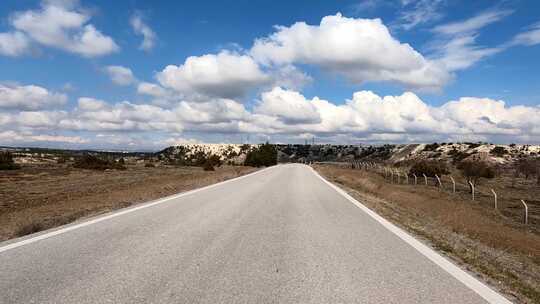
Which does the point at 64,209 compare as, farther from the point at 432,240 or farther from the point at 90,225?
the point at 432,240

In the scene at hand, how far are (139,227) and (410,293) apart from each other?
5845 millimetres

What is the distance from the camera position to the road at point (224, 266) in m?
4.57

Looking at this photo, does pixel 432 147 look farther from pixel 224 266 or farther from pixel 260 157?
pixel 224 266

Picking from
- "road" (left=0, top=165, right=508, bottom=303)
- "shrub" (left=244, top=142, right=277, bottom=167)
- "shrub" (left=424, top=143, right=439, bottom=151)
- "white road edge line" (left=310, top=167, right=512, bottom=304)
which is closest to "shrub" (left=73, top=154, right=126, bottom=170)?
"road" (left=0, top=165, right=508, bottom=303)

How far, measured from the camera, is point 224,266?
18.7 ft

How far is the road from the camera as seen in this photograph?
4570 mm

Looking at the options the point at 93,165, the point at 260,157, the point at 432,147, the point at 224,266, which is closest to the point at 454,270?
the point at 224,266

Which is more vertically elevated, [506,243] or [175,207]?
[175,207]

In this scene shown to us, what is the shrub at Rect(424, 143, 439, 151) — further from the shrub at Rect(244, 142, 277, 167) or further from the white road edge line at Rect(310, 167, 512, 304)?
the white road edge line at Rect(310, 167, 512, 304)

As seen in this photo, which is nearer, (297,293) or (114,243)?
(297,293)

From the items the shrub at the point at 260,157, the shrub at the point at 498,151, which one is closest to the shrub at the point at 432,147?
the shrub at the point at 498,151

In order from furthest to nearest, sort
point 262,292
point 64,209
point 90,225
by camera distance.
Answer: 1. point 64,209
2. point 90,225
3. point 262,292

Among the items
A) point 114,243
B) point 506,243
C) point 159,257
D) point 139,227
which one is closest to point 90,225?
point 139,227

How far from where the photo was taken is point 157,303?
167 inches
